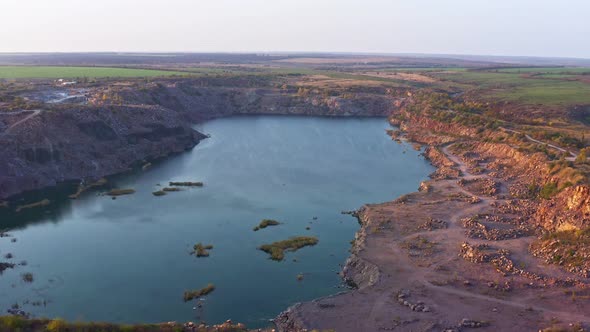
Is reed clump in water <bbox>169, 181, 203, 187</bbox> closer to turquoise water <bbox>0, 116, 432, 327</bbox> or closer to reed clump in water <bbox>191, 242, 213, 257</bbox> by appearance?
turquoise water <bbox>0, 116, 432, 327</bbox>

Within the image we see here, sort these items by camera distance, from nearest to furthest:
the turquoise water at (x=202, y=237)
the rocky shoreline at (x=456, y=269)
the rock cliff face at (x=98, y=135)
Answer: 1. the rocky shoreline at (x=456, y=269)
2. the turquoise water at (x=202, y=237)
3. the rock cliff face at (x=98, y=135)

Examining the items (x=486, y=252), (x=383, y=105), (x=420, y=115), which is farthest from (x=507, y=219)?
(x=383, y=105)

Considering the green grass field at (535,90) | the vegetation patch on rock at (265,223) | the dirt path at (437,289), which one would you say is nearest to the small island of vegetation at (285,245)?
the vegetation patch on rock at (265,223)

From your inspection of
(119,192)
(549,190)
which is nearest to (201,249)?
(119,192)

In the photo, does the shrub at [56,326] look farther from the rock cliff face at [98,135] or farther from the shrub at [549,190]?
the shrub at [549,190]

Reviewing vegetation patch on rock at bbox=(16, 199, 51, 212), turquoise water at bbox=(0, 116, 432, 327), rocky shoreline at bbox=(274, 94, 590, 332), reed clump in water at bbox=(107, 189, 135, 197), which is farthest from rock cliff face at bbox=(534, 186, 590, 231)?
vegetation patch on rock at bbox=(16, 199, 51, 212)

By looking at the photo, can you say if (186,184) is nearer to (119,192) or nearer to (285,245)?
(119,192)
